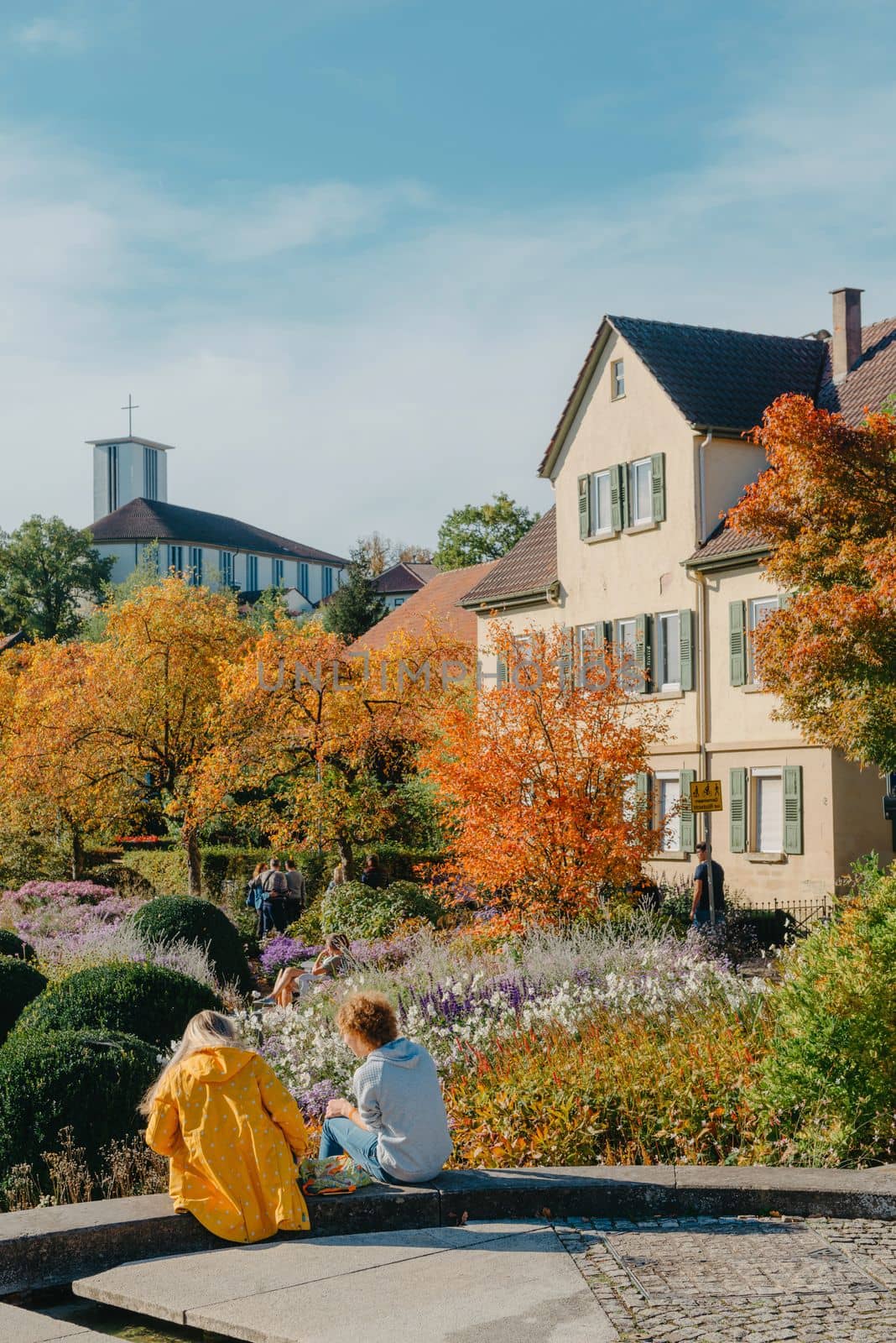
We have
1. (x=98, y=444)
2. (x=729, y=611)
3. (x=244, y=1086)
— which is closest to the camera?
(x=244, y=1086)

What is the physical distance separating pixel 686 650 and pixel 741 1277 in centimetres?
2222

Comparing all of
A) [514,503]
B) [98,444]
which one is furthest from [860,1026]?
[98,444]

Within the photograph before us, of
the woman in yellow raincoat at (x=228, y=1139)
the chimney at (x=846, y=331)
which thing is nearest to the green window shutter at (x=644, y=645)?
the chimney at (x=846, y=331)

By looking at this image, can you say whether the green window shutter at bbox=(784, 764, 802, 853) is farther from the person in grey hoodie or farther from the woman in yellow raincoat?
the woman in yellow raincoat

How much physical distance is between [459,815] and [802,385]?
16.0 metres

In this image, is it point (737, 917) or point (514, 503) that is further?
point (514, 503)

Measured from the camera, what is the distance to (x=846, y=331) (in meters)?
Answer: 28.7

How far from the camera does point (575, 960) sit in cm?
1226

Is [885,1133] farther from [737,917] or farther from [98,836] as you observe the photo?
[98,836]

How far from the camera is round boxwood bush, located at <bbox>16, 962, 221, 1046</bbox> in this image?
911 cm

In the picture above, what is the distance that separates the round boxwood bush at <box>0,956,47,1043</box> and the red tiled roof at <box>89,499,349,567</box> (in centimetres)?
8474

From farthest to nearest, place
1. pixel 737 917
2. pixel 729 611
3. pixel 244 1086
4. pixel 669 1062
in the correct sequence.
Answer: pixel 729 611
pixel 737 917
pixel 669 1062
pixel 244 1086

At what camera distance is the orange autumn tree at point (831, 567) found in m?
15.1

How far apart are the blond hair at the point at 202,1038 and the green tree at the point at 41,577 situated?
70.3 m
